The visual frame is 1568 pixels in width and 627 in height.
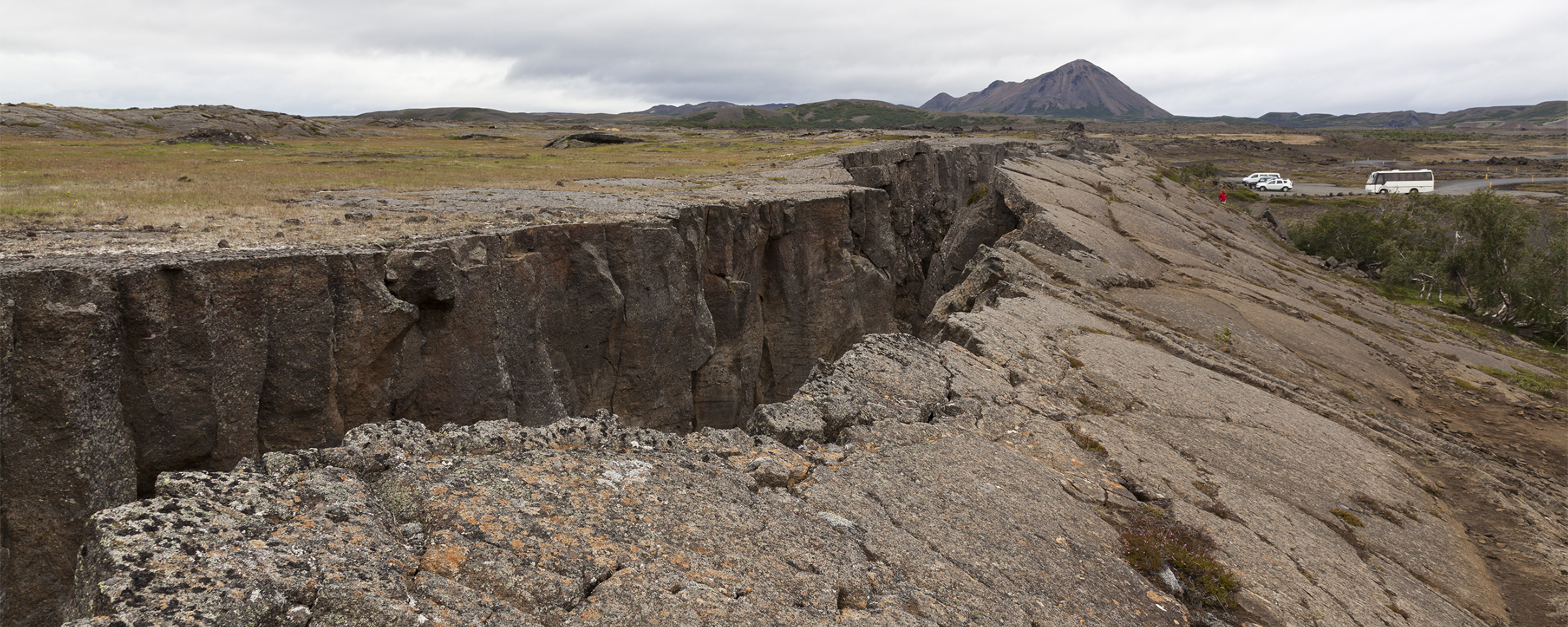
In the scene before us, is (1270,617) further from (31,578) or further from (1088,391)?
(31,578)

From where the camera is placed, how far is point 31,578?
28.6 feet

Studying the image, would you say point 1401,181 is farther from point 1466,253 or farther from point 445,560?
point 445,560

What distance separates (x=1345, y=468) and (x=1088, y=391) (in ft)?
14.7

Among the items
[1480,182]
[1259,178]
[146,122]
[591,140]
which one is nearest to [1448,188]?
[1480,182]

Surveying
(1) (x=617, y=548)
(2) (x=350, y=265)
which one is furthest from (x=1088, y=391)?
(2) (x=350, y=265)

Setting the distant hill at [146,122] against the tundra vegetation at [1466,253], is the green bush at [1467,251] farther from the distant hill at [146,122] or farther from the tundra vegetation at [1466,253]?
the distant hill at [146,122]

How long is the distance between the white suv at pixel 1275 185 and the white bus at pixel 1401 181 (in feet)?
26.6

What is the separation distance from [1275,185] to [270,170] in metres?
102

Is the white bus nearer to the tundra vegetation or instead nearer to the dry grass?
the tundra vegetation

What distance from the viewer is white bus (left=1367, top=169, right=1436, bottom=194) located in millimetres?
83125

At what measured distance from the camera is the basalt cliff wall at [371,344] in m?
8.66

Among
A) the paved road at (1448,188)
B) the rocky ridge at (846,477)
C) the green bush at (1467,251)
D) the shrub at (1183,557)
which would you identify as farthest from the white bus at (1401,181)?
the shrub at (1183,557)

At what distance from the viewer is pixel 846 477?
7.97 meters

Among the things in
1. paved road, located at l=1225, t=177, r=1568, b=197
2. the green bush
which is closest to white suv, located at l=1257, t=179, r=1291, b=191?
paved road, located at l=1225, t=177, r=1568, b=197
